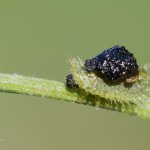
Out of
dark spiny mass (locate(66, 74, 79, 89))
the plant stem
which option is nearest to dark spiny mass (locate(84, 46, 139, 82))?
dark spiny mass (locate(66, 74, 79, 89))

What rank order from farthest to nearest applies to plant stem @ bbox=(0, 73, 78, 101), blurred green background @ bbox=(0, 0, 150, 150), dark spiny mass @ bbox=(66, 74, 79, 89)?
blurred green background @ bbox=(0, 0, 150, 150)
dark spiny mass @ bbox=(66, 74, 79, 89)
plant stem @ bbox=(0, 73, 78, 101)

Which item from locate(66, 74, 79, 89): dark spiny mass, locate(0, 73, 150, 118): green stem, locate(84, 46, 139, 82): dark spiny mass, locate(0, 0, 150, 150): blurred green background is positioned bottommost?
locate(0, 73, 150, 118): green stem

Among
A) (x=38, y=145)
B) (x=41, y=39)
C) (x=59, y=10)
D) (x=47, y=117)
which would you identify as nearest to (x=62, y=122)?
(x=47, y=117)

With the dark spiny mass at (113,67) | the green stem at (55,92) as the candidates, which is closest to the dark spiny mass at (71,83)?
the green stem at (55,92)

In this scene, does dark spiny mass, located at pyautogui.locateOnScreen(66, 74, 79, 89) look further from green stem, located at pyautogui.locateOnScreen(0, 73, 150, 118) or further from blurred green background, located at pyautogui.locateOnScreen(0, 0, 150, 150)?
blurred green background, located at pyautogui.locateOnScreen(0, 0, 150, 150)

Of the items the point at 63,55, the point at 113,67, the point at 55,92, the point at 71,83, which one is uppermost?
the point at 63,55

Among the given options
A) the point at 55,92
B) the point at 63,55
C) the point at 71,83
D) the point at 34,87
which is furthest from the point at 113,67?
the point at 63,55

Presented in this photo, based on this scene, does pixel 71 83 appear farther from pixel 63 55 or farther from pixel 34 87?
pixel 63 55

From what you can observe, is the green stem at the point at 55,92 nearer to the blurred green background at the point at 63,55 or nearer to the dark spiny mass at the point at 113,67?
the dark spiny mass at the point at 113,67

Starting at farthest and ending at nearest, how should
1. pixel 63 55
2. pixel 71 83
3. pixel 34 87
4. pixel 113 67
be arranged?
pixel 63 55 → pixel 113 67 → pixel 71 83 → pixel 34 87
